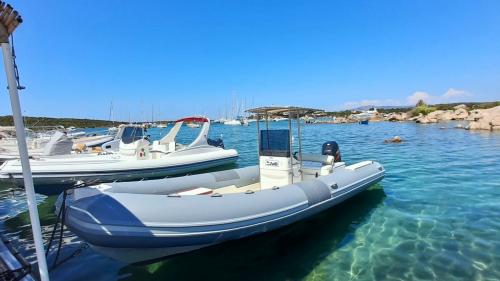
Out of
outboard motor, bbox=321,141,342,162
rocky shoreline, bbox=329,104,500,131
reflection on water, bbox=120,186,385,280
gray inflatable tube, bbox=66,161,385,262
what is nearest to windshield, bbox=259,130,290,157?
gray inflatable tube, bbox=66,161,385,262

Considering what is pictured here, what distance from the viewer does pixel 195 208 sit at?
4066 millimetres

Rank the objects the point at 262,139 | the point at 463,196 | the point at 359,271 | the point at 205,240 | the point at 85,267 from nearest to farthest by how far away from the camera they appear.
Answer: the point at 205,240
the point at 359,271
the point at 85,267
the point at 262,139
the point at 463,196

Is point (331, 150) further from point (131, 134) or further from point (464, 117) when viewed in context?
point (464, 117)

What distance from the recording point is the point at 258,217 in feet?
14.9

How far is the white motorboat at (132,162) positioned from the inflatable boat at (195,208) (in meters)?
3.76

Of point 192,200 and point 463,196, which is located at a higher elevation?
point 192,200

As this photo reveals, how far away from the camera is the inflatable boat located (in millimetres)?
3582

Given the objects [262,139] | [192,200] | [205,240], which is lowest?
[205,240]

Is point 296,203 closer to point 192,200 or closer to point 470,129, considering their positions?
point 192,200

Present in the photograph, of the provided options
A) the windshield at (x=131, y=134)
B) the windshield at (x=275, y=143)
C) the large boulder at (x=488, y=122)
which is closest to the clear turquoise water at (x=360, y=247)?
the windshield at (x=275, y=143)

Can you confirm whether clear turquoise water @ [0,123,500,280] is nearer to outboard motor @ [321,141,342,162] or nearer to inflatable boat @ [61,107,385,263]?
inflatable boat @ [61,107,385,263]

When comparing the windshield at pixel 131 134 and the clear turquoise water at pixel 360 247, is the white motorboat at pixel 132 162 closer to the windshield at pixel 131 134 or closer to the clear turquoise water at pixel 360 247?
the windshield at pixel 131 134

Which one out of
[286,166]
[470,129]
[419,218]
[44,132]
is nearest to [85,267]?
[286,166]

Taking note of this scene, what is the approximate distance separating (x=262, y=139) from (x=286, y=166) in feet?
2.86
